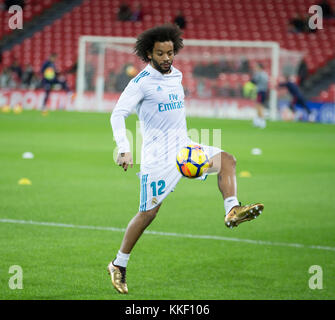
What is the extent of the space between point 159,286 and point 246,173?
8.26 m

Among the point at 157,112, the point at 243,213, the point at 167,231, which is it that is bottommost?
the point at 167,231

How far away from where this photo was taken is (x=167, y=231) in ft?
30.5

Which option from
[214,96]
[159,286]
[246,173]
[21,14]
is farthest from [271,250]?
[21,14]

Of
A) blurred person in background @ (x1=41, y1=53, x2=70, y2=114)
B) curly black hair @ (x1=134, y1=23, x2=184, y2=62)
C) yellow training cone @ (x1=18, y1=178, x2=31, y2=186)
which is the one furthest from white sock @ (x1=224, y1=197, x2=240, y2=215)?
blurred person in background @ (x1=41, y1=53, x2=70, y2=114)

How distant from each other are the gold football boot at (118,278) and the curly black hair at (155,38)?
73.2 inches

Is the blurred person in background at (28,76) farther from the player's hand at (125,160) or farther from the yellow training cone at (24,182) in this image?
the player's hand at (125,160)

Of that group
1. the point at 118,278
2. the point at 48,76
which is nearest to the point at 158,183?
the point at 118,278

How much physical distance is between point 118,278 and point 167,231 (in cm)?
284

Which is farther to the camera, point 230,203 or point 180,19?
point 180,19

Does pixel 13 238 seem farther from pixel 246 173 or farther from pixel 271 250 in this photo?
pixel 246 173

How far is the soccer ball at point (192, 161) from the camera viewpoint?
20.8 feet

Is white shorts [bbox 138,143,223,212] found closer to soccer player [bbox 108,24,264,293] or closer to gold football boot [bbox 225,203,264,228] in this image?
soccer player [bbox 108,24,264,293]

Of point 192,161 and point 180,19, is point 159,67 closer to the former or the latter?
point 192,161

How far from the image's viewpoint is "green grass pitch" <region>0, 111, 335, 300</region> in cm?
670
